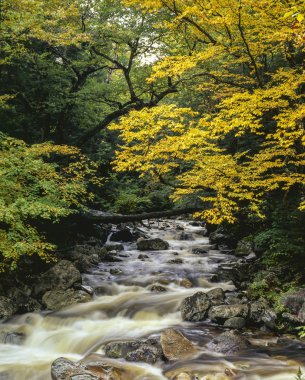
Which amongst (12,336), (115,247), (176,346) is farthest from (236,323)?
(115,247)

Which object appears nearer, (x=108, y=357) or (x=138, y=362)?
(x=138, y=362)

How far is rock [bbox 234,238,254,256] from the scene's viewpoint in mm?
14664

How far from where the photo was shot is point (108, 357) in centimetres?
773

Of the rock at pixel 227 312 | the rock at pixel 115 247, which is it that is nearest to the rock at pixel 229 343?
the rock at pixel 227 312

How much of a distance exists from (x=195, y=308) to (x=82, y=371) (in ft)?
13.8

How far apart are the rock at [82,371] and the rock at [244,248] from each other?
9.06 meters

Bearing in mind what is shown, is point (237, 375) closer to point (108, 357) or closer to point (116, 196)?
point (108, 357)

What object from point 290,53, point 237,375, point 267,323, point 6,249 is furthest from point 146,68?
point 237,375

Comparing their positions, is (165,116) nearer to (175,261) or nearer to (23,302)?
(23,302)

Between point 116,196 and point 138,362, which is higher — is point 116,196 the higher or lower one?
the higher one

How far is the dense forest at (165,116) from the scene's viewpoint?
862cm

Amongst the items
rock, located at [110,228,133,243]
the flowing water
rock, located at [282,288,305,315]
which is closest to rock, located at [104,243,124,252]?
the flowing water

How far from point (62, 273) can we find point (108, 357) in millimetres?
4464

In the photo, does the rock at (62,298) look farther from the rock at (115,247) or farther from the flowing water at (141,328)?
the rock at (115,247)
